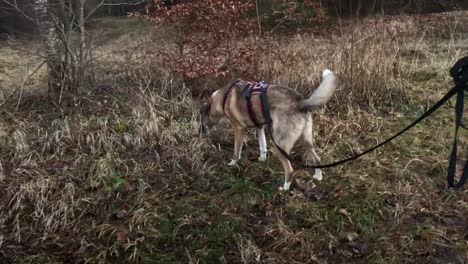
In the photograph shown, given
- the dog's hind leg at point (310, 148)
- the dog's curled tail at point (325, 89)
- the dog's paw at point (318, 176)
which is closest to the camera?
the dog's curled tail at point (325, 89)

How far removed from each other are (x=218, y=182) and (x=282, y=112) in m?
0.99

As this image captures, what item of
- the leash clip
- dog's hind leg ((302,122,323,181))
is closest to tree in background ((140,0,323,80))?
dog's hind leg ((302,122,323,181))

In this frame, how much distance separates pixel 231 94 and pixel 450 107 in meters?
3.23

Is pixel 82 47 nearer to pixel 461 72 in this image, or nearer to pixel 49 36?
pixel 49 36

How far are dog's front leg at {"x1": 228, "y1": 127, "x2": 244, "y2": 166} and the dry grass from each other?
126mm

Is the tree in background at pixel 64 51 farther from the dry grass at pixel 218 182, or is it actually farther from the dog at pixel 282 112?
the dog at pixel 282 112

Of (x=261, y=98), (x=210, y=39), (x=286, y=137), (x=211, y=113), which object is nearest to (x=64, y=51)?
(x=210, y=39)

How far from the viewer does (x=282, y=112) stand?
14.7 ft

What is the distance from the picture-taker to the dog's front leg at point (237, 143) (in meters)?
5.03

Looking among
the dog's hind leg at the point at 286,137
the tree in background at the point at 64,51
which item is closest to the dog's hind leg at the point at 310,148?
the dog's hind leg at the point at 286,137

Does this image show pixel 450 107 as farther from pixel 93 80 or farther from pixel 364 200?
pixel 93 80

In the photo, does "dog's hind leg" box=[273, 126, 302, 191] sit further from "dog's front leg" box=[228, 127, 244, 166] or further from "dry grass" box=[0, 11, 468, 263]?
"dog's front leg" box=[228, 127, 244, 166]

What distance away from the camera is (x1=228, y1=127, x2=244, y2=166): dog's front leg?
5027mm

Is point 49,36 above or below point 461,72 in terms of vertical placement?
above
